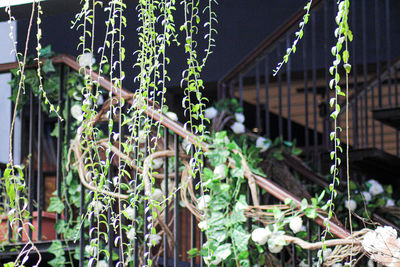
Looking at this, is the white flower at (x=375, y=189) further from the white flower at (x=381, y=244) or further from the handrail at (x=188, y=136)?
the white flower at (x=381, y=244)

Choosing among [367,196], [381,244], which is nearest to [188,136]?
[381,244]

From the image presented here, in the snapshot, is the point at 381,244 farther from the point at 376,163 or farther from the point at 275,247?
the point at 376,163

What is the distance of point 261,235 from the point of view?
314cm

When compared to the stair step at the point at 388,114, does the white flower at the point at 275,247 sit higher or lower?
lower

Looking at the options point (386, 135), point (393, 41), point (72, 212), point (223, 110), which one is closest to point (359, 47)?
point (393, 41)

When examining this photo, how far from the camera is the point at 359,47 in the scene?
7.47 m

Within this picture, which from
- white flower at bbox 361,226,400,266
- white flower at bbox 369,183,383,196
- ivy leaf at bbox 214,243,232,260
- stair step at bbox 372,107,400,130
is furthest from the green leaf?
white flower at bbox 369,183,383,196

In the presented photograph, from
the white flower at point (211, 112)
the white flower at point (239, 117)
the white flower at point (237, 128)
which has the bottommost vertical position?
the white flower at point (237, 128)

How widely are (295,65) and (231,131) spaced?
9.99 feet

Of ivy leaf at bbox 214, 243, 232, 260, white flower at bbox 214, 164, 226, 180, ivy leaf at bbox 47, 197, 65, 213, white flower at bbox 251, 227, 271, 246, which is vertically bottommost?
ivy leaf at bbox 214, 243, 232, 260

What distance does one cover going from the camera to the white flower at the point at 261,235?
3.14 m

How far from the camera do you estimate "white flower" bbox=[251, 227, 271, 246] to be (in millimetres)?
3145

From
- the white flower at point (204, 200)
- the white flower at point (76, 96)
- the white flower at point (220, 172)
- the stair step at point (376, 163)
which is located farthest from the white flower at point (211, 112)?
the white flower at point (204, 200)

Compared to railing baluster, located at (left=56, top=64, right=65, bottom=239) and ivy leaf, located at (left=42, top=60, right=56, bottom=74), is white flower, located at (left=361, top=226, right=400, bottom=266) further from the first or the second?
ivy leaf, located at (left=42, top=60, right=56, bottom=74)
